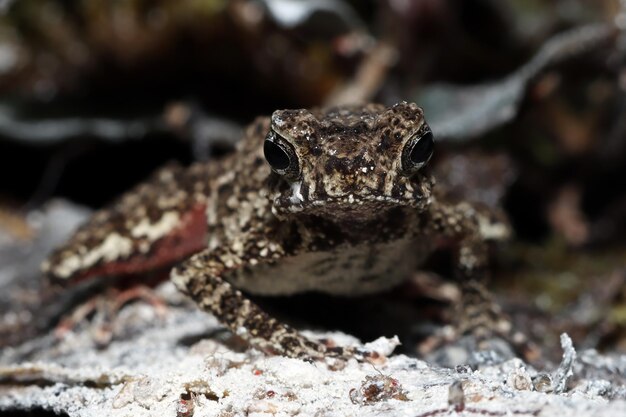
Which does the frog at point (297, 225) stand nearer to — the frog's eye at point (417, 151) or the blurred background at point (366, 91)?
the frog's eye at point (417, 151)

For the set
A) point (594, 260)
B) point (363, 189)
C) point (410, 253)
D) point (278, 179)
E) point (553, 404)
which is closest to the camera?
point (553, 404)

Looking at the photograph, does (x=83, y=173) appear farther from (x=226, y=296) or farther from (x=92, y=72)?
(x=226, y=296)

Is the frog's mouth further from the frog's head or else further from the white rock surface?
the white rock surface

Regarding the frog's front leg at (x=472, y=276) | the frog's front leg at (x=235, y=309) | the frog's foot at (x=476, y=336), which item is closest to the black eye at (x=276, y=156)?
the frog's front leg at (x=235, y=309)

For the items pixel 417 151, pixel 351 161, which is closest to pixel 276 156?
pixel 351 161

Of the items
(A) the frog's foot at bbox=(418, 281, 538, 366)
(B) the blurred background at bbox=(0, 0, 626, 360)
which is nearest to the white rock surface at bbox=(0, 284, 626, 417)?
(A) the frog's foot at bbox=(418, 281, 538, 366)

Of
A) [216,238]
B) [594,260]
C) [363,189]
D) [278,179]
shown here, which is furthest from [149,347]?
[594,260]

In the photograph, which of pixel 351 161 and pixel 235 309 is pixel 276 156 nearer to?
pixel 351 161
